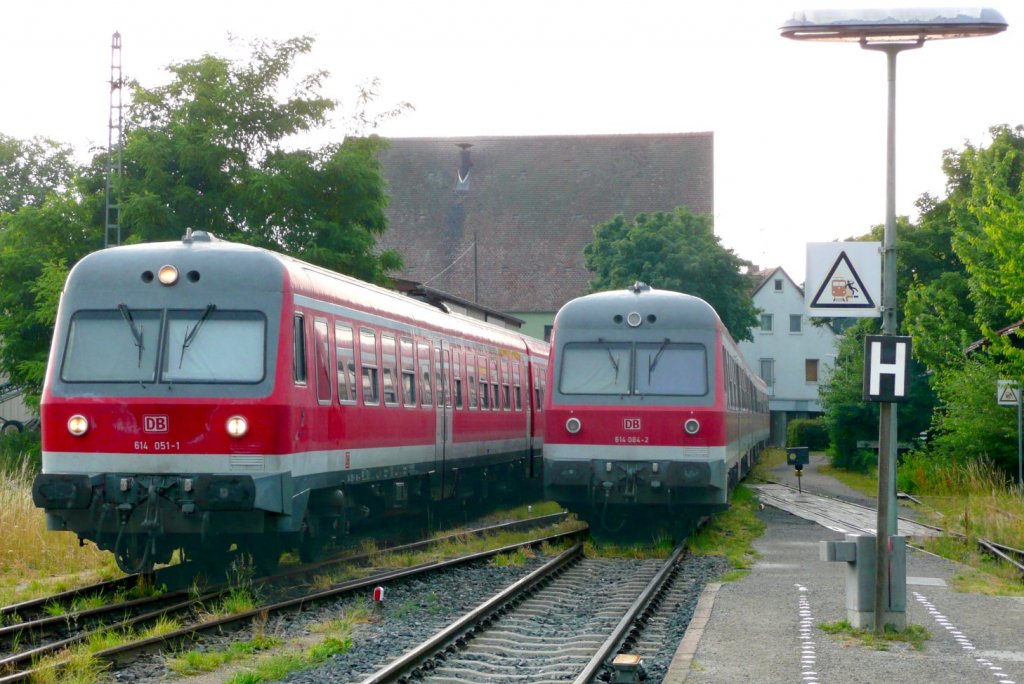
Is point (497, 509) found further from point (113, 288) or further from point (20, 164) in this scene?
point (20, 164)

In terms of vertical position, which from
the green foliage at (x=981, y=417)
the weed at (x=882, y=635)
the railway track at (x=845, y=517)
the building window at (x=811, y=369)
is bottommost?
the railway track at (x=845, y=517)

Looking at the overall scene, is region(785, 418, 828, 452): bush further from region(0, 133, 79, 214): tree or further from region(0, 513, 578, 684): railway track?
region(0, 513, 578, 684): railway track

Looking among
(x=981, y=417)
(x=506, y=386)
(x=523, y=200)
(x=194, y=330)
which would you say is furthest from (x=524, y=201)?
(x=194, y=330)

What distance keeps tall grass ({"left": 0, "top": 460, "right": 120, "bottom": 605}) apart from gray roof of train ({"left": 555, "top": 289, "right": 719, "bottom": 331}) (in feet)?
20.4

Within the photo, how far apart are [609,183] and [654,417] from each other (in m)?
47.9

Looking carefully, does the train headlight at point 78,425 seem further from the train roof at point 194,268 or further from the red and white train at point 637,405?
the red and white train at point 637,405

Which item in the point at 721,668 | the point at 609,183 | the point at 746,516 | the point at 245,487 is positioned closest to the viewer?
the point at 721,668

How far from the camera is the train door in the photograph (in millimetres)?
19047

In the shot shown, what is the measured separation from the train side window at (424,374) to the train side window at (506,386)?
556 cm

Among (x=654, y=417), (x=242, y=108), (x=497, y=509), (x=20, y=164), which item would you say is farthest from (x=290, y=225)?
(x=20, y=164)

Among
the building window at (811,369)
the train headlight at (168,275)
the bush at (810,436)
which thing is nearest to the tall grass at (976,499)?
the train headlight at (168,275)

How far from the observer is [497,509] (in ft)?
85.0

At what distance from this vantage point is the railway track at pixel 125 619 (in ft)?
31.1

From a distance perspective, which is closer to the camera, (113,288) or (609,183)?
(113,288)
